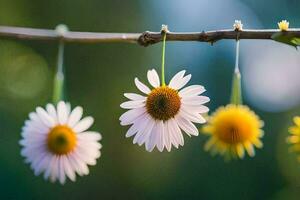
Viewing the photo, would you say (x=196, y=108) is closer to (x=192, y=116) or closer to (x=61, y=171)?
(x=192, y=116)

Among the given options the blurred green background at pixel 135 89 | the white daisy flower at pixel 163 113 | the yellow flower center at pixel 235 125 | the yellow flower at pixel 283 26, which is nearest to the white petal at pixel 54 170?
the white daisy flower at pixel 163 113

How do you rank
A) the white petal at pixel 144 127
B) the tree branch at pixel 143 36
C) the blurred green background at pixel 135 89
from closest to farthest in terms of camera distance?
the tree branch at pixel 143 36
the white petal at pixel 144 127
the blurred green background at pixel 135 89

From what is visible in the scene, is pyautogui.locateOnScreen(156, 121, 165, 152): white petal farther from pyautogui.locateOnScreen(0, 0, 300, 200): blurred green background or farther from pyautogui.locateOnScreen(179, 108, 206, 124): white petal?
pyautogui.locateOnScreen(0, 0, 300, 200): blurred green background

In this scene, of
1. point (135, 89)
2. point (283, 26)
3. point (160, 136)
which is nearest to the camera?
point (283, 26)

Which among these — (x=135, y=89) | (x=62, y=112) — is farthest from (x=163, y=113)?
(x=135, y=89)

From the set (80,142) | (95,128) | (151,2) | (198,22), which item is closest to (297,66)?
(198,22)

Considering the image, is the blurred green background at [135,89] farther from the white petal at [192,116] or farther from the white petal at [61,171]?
the white petal at [192,116]

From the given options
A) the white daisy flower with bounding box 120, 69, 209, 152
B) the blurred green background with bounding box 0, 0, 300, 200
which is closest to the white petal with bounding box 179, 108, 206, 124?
the white daisy flower with bounding box 120, 69, 209, 152
